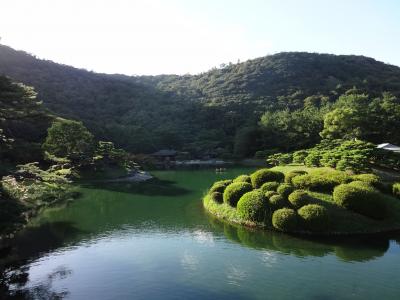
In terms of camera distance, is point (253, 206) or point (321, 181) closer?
point (253, 206)

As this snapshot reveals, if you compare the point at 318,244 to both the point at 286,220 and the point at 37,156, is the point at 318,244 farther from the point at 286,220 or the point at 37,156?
the point at 37,156

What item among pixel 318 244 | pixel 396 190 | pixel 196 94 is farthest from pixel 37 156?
pixel 196 94

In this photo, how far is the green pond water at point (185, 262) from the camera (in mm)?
15312

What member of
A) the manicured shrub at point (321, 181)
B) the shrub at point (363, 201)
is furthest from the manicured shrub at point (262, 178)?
the shrub at point (363, 201)

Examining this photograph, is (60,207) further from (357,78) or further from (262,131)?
(357,78)

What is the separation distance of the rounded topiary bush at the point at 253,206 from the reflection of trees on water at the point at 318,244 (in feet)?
3.26

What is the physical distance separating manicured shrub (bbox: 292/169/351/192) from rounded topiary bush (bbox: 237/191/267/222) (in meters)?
3.88

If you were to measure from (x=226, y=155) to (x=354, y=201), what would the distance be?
6646 cm

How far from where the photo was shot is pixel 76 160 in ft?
169

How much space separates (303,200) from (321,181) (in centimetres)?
355

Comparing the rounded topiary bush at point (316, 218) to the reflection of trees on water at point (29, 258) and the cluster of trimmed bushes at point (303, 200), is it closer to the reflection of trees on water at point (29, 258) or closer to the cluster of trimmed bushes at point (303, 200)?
the cluster of trimmed bushes at point (303, 200)

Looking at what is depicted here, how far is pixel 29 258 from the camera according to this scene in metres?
19.7

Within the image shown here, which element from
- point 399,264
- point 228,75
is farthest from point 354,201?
point 228,75

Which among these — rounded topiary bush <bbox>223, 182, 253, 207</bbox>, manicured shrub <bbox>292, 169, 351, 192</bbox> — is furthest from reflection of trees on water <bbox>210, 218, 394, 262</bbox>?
manicured shrub <bbox>292, 169, 351, 192</bbox>
